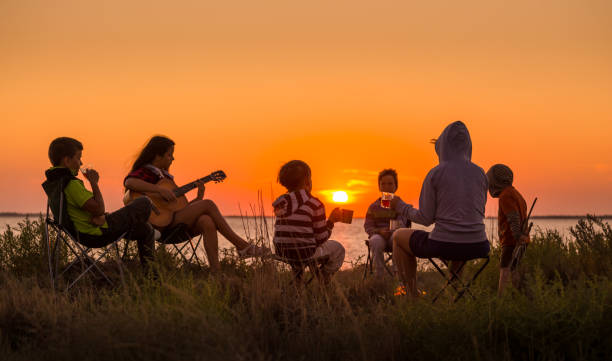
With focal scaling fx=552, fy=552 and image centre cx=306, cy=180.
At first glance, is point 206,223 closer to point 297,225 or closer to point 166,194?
point 166,194

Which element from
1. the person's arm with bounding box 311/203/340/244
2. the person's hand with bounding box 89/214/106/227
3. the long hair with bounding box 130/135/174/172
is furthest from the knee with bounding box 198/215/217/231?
the person's arm with bounding box 311/203/340/244

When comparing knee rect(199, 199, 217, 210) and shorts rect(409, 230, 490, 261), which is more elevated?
knee rect(199, 199, 217, 210)

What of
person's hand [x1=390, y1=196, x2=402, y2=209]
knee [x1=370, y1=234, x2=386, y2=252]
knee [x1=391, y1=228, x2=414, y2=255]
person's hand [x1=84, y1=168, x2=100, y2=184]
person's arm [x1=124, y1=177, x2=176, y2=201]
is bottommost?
knee [x1=370, y1=234, x2=386, y2=252]

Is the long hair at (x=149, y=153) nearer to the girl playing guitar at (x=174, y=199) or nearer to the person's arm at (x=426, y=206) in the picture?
the girl playing guitar at (x=174, y=199)

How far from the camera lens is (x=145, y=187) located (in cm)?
559

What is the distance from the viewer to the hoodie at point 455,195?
12.7 ft

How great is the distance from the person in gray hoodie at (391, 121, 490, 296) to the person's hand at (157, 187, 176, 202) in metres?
2.61

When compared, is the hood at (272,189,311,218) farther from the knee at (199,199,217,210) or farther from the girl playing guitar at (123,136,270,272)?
the knee at (199,199,217,210)

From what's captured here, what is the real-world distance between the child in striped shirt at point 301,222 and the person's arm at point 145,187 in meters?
1.51

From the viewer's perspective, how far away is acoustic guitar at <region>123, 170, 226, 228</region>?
560cm

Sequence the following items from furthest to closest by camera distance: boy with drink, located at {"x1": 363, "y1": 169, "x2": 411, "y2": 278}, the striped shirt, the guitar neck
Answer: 1. boy with drink, located at {"x1": 363, "y1": 169, "x2": 411, "y2": 278}
2. the guitar neck
3. the striped shirt

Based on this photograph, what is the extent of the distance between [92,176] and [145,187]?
0.81m

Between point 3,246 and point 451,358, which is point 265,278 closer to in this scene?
point 451,358

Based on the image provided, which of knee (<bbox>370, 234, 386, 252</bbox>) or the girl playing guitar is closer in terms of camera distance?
the girl playing guitar
